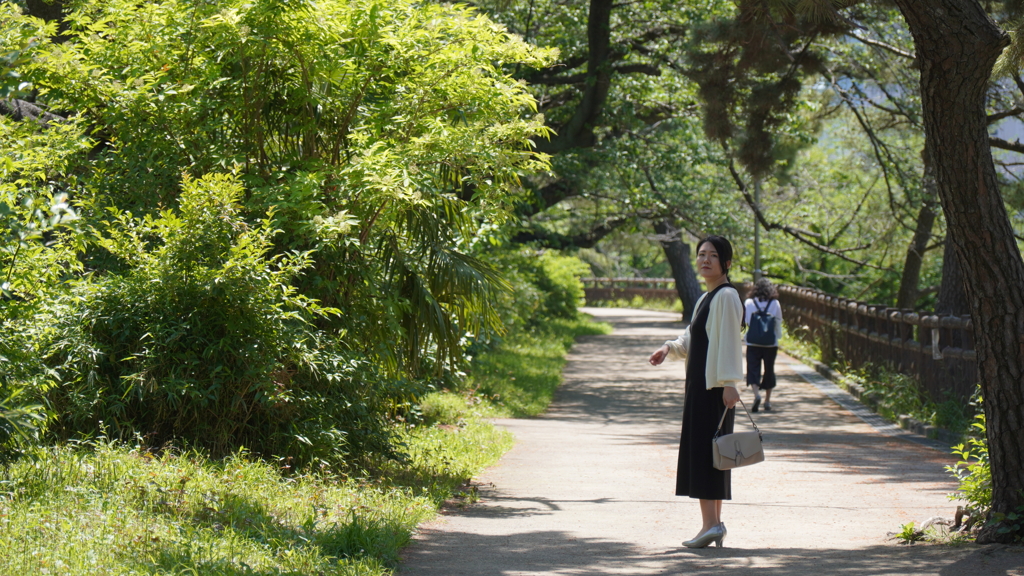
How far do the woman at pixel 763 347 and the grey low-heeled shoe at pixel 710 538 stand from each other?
7502mm

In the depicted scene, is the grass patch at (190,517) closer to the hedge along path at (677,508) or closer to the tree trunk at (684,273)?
the hedge along path at (677,508)

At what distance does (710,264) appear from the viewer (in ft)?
19.9

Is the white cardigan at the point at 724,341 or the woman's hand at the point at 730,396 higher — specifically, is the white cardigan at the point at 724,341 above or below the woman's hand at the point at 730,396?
above

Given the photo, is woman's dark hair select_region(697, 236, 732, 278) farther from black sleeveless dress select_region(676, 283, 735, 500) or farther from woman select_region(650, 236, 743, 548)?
black sleeveless dress select_region(676, 283, 735, 500)

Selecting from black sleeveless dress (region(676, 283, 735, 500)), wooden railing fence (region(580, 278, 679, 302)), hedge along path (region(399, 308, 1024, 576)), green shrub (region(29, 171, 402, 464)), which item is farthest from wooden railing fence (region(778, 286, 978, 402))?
wooden railing fence (region(580, 278, 679, 302))

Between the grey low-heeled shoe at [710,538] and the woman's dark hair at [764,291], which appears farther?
the woman's dark hair at [764,291]

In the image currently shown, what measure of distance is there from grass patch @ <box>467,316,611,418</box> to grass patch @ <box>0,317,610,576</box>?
549cm

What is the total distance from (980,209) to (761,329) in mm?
7994

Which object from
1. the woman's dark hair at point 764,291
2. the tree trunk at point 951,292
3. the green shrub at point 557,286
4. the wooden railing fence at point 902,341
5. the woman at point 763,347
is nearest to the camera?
the wooden railing fence at point 902,341

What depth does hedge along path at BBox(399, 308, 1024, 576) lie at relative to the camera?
5195 millimetres

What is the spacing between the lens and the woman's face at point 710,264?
6.05 m

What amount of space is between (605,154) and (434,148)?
351 inches

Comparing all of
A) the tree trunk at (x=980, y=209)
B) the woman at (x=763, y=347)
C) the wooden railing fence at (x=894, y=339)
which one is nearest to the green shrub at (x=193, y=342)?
the tree trunk at (x=980, y=209)

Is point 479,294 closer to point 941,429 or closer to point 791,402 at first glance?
point 941,429
